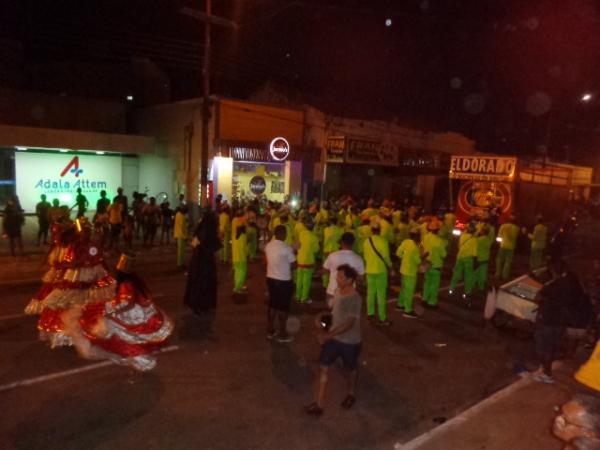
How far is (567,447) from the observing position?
14.6ft

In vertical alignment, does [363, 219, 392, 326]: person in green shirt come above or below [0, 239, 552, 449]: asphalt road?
above

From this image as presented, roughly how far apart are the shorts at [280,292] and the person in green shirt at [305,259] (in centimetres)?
184

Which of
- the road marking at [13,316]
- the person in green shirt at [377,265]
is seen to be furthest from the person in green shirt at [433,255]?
the road marking at [13,316]

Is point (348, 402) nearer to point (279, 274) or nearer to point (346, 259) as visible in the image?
point (346, 259)

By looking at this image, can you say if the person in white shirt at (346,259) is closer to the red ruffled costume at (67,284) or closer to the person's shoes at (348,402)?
the person's shoes at (348,402)

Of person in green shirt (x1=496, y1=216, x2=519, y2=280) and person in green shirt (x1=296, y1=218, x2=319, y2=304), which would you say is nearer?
person in green shirt (x1=296, y1=218, x2=319, y2=304)

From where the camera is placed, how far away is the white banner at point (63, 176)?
21.1m

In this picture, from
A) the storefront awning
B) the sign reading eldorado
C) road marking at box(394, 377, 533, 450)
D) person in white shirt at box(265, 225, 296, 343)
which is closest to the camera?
road marking at box(394, 377, 533, 450)

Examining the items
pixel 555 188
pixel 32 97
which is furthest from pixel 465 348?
pixel 32 97

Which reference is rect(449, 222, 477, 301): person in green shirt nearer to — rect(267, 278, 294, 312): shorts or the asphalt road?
the asphalt road

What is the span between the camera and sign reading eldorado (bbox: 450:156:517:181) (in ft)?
62.7

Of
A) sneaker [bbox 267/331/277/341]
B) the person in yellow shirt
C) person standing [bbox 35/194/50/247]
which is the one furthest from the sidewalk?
person standing [bbox 35/194/50/247]

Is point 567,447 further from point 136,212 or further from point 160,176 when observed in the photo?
point 160,176

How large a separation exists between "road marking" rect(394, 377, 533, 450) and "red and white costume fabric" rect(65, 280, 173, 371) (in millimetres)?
3006
